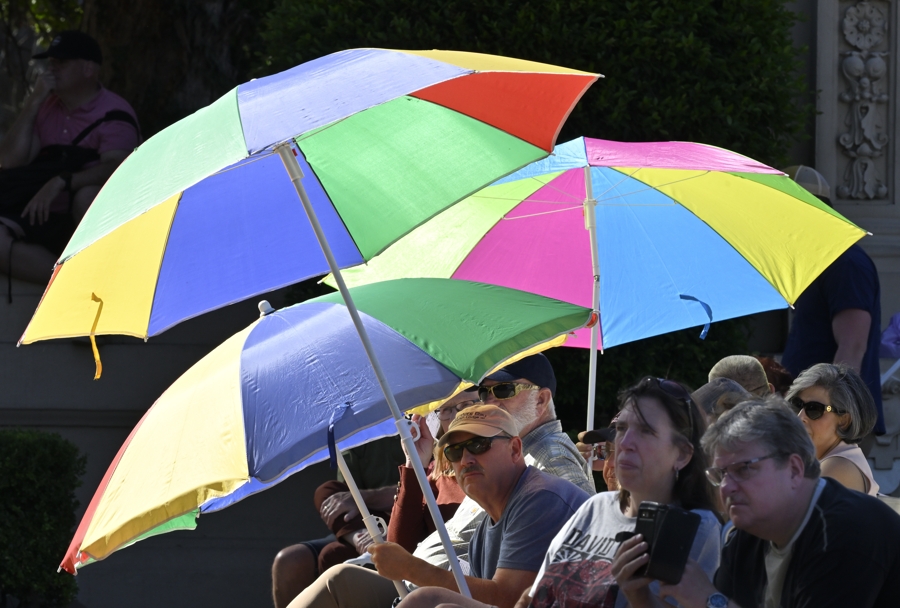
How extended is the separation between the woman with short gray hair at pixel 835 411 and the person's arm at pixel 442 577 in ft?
3.78

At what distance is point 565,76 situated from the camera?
12.2 ft

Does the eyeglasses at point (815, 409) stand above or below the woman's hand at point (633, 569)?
below

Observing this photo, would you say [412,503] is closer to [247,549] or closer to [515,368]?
[515,368]

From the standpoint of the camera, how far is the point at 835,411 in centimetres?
413

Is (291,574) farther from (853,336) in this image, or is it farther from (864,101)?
(864,101)

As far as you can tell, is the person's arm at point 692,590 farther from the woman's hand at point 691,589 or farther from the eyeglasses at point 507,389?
the eyeglasses at point 507,389

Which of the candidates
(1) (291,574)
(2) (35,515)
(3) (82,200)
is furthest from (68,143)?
(1) (291,574)

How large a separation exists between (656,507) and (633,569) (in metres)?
0.16

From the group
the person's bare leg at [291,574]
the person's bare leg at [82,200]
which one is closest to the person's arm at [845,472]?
the person's bare leg at [291,574]

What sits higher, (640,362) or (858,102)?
(858,102)

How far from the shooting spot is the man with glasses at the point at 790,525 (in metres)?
2.75

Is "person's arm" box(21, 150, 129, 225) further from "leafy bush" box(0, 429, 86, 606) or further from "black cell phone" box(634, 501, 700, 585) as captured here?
"black cell phone" box(634, 501, 700, 585)

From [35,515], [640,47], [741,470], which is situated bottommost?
[35,515]

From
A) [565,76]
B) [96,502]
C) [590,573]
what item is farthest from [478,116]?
[96,502]
